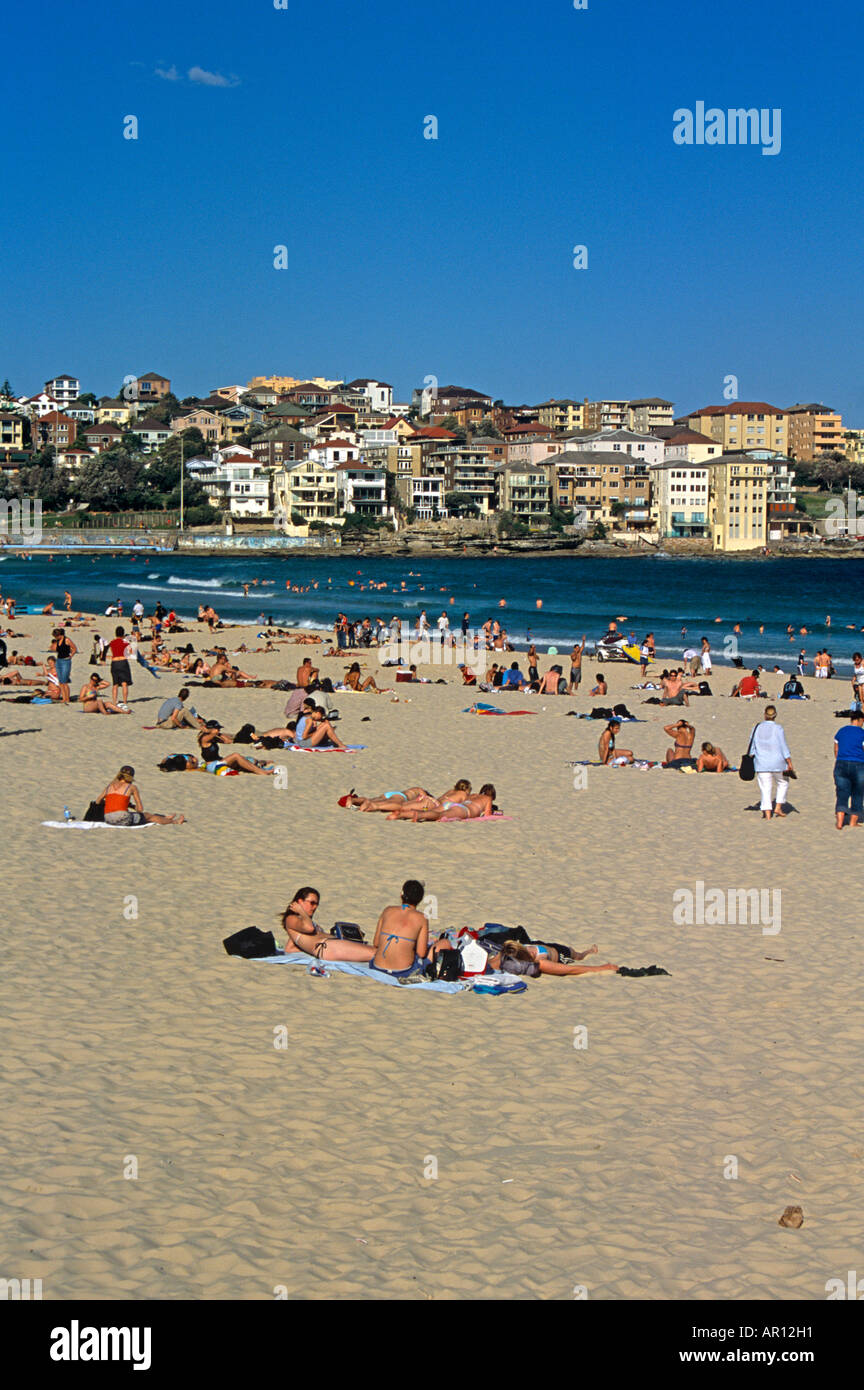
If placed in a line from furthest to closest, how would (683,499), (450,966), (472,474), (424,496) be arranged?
(472,474) < (424,496) < (683,499) < (450,966)

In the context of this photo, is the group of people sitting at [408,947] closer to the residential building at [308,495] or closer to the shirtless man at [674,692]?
the shirtless man at [674,692]

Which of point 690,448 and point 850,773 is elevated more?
point 690,448

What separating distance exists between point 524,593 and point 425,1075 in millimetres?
68735

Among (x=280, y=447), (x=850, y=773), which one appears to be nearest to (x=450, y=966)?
(x=850, y=773)

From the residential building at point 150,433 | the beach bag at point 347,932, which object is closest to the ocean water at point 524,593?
the beach bag at point 347,932

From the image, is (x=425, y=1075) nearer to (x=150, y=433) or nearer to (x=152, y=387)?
(x=150, y=433)

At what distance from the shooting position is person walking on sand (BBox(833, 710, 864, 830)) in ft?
43.7

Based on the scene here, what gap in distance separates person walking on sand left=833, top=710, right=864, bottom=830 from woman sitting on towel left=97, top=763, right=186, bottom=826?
6873 millimetres

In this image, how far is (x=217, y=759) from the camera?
1625cm

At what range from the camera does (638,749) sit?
62.9 ft

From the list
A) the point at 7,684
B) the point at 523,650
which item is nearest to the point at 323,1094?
Result: the point at 7,684
